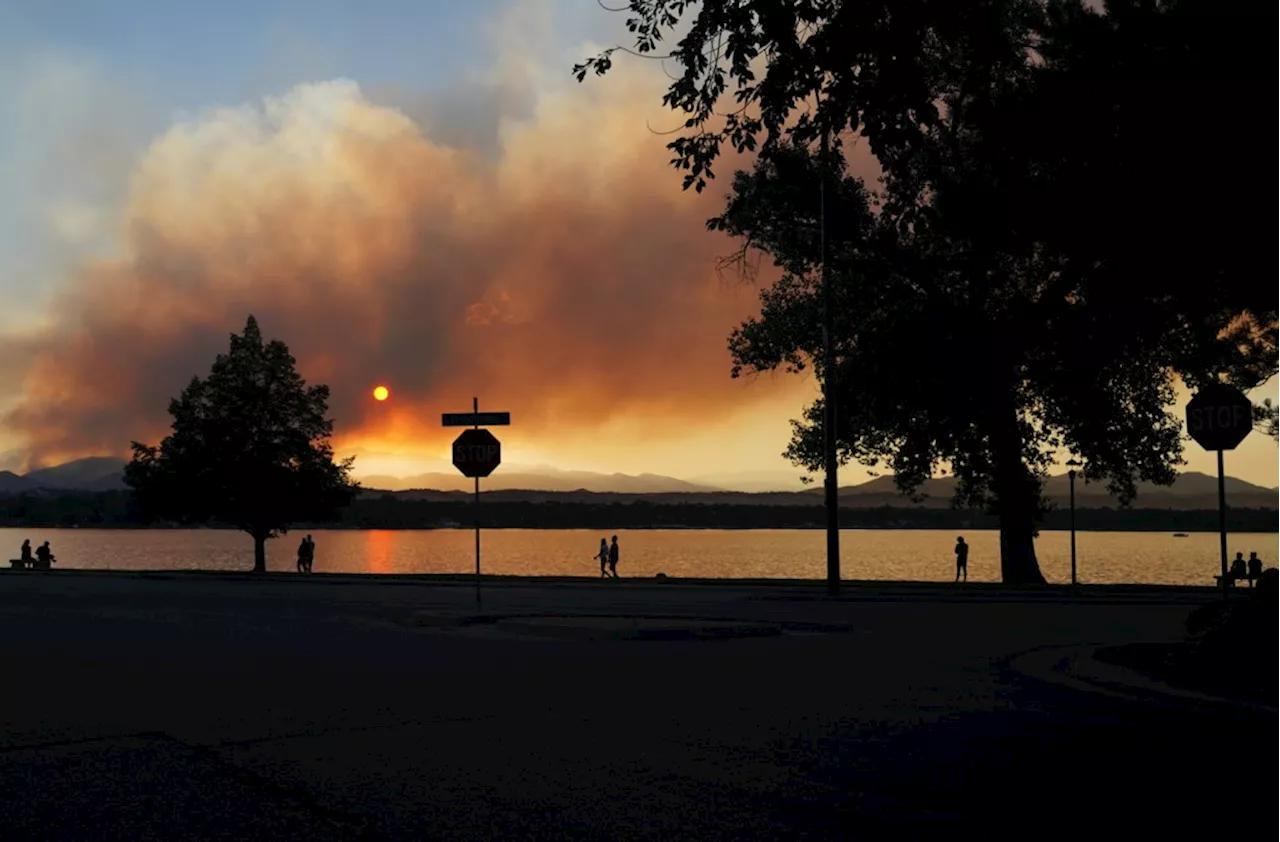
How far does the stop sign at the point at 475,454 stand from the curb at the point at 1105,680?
1225 centimetres

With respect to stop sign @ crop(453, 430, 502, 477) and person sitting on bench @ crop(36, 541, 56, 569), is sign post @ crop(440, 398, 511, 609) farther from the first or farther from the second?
person sitting on bench @ crop(36, 541, 56, 569)

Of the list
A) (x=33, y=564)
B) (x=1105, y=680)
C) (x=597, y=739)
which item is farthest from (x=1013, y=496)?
(x=33, y=564)

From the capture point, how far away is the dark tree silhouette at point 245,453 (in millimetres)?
65500

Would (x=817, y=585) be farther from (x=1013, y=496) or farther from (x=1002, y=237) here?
(x=1002, y=237)

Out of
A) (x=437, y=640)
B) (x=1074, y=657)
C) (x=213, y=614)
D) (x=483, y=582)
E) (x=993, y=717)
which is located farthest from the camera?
(x=483, y=582)

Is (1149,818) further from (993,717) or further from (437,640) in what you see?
(437,640)

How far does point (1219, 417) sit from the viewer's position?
21.2 meters

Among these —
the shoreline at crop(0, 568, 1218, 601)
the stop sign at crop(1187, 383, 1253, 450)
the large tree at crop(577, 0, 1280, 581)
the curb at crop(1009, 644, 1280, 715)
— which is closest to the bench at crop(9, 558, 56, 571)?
the shoreline at crop(0, 568, 1218, 601)

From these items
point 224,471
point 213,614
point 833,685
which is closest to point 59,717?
point 833,685

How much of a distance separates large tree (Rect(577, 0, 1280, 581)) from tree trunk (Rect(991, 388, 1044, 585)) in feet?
0.22

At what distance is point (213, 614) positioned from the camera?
82.4ft

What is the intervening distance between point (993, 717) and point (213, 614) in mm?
17585

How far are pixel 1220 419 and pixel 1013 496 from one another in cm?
1824

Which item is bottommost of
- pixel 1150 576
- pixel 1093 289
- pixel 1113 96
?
pixel 1150 576
